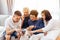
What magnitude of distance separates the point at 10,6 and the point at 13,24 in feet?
2.45

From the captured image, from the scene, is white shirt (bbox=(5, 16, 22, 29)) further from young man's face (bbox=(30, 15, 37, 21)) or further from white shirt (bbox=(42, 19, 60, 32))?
white shirt (bbox=(42, 19, 60, 32))

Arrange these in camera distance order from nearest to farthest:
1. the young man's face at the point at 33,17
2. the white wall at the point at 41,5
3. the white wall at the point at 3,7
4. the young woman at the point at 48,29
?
1. the young woman at the point at 48,29
2. the young man's face at the point at 33,17
3. the white wall at the point at 41,5
4. the white wall at the point at 3,7

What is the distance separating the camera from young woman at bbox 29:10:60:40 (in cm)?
184

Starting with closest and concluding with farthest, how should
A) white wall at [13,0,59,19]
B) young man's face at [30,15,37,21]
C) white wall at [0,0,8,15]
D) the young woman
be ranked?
1. the young woman
2. young man's face at [30,15,37,21]
3. white wall at [13,0,59,19]
4. white wall at [0,0,8,15]

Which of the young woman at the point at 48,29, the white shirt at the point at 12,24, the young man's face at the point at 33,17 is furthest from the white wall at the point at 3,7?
the young woman at the point at 48,29

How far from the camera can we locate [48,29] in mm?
1900

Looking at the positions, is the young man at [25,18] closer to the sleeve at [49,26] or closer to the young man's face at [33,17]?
the young man's face at [33,17]

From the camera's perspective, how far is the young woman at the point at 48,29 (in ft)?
6.05

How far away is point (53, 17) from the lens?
2020 mm

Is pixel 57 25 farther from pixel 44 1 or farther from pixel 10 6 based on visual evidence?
pixel 10 6

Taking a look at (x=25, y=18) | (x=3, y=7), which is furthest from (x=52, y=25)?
(x=3, y=7)

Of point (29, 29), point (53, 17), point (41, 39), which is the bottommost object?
point (41, 39)

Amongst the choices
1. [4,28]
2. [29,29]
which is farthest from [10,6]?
[29,29]

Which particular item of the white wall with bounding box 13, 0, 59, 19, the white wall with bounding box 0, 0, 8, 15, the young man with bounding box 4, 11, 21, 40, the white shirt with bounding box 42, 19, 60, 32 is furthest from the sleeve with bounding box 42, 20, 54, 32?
the white wall with bounding box 0, 0, 8, 15
